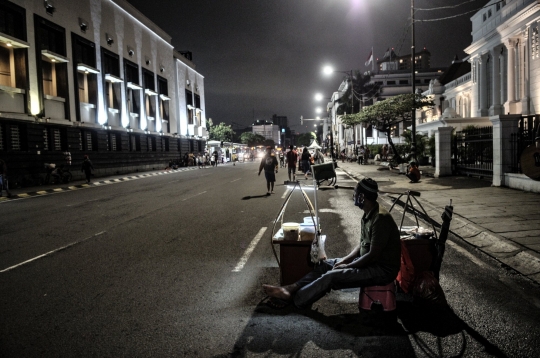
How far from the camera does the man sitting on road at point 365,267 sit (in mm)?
3943

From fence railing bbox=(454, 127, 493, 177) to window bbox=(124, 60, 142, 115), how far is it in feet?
103

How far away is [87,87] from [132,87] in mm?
8036

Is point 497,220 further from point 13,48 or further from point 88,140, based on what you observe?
point 88,140

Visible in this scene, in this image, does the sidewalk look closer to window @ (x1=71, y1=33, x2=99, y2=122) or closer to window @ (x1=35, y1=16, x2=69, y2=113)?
window @ (x1=35, y1=16, x2=69, y2=113)

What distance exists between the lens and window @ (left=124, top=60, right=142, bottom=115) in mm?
39719

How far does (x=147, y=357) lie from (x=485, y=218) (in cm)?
794

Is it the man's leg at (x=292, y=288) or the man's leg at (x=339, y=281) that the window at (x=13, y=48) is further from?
the man's leg at (x=339, y=281)

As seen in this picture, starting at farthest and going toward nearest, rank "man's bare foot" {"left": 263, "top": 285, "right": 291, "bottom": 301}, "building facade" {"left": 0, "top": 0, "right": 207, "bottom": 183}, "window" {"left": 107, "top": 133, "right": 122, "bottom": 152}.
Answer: "window" {"left": 107, "top": 133, "right": 122, "bottom": 152} → "building facade" {"left": 0, "top": 0, "right": 207, "bottom": 183} → "man's bare foot" {"left": 263, "top": 285, "right": 291, "bottom": 301}

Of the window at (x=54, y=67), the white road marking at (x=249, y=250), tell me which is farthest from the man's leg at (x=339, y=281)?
the window at (x=54, y=67)

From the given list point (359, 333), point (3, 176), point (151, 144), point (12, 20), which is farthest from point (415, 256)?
point (151, 144)

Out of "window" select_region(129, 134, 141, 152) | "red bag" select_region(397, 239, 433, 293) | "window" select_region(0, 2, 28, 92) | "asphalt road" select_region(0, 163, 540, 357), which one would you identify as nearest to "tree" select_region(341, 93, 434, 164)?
"asphalt road" select_region(0, 163, 540, 357)

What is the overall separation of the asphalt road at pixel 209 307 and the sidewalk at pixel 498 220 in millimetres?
385

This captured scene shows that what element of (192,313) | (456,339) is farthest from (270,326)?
(456,339)

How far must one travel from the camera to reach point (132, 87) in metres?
40.6
